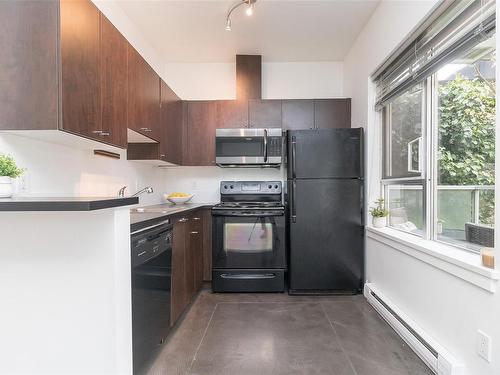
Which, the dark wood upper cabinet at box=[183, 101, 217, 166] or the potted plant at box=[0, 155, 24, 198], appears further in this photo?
the dark wood upper cabinet at box=[183, 101, 217, 166]

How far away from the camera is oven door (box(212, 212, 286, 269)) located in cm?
284

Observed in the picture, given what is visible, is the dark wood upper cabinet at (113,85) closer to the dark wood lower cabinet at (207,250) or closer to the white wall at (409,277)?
the dark wood lower cabinet at (207,250)

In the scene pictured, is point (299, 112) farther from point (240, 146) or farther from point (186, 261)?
point (186, 261)

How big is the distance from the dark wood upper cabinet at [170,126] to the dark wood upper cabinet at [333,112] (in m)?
1.65

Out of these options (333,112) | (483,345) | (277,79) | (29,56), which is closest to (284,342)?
(483,345)

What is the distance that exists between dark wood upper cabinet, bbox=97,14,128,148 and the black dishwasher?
0.66 metres

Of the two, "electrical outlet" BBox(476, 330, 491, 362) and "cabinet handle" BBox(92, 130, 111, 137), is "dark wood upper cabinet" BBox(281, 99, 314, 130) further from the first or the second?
"electrical outlet" BBox(476, 330, 491, 362)

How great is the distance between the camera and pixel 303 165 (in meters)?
2.78

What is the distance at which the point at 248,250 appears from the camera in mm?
2846

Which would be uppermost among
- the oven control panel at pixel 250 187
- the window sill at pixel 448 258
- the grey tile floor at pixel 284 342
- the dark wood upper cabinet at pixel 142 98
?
the dark wood upper cabinet at pixel 142 98

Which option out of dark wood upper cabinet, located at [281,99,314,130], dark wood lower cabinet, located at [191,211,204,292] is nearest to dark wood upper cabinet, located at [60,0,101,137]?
dark wood lower cabinet, located at [191,211,204,292]

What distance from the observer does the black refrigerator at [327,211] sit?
275 centimetres

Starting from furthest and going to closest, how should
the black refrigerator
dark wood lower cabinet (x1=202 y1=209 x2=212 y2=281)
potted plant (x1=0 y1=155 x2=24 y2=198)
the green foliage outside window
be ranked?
dark wood lower cabinet (x1=202 y1=209 x2=212 y2=281), the black refrigerator, the green foliage outside window, potted plant (x1=0 y1=155 x2=24 y2=198)

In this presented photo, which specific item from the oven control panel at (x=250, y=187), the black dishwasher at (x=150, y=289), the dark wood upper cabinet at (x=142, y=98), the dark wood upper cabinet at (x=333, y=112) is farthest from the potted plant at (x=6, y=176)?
the dark wood upper cabinet at (x=333, y=112)
